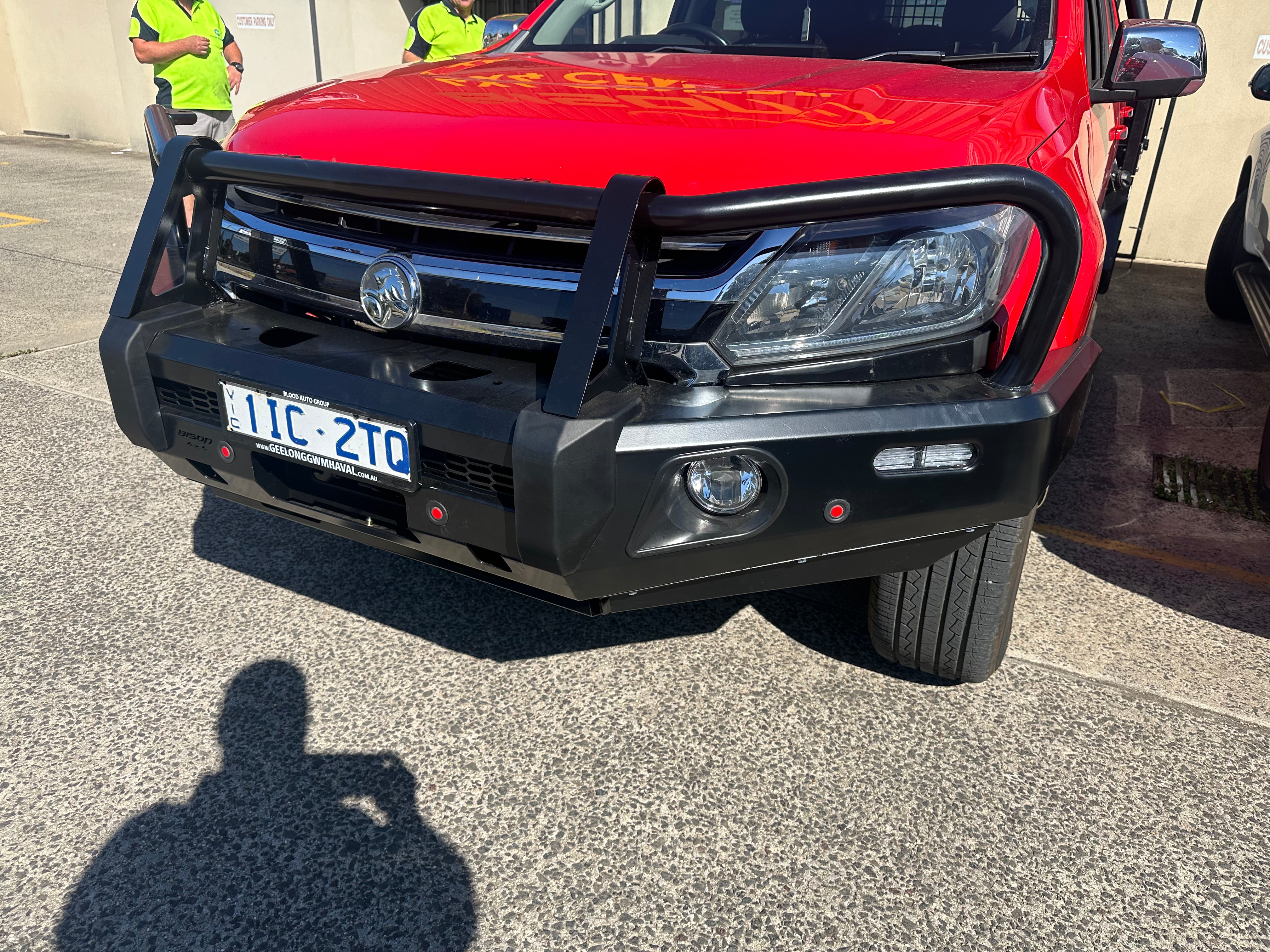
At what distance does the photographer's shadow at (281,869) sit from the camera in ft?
5.39

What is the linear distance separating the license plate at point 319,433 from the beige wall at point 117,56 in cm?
1029

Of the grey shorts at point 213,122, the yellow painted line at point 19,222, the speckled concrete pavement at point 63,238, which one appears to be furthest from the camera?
the yellow painted line at point 19,222

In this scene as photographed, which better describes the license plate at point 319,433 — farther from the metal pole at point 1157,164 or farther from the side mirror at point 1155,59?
the metal pole at point 1157,164

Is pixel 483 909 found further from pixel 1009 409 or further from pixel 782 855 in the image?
pixel 1009 409

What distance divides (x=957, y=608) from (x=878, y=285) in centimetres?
84

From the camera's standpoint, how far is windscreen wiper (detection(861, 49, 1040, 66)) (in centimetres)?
235

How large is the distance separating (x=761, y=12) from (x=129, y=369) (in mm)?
1984

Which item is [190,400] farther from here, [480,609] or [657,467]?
[657,467]

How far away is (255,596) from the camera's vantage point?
2.66m

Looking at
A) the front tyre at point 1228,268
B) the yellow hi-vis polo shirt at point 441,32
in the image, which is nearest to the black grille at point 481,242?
the front tyre at point 1228,268

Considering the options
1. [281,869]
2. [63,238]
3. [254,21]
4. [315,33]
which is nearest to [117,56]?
[254,21]

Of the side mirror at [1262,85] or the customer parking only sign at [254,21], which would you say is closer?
the side mirror at [1262,85]

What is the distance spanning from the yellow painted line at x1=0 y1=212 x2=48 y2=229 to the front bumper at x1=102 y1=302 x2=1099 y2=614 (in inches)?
283

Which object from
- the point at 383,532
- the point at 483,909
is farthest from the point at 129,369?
the point at 483,909
